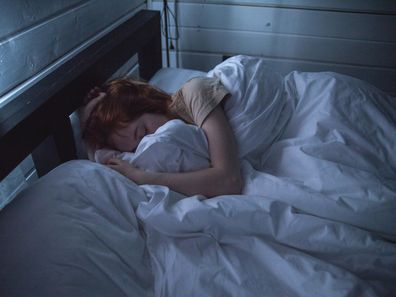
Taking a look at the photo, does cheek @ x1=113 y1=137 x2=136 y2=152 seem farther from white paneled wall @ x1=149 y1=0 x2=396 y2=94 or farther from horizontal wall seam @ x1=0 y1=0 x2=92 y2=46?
white paneled wall @ x1=149 y1=0 x2=396 y2=94

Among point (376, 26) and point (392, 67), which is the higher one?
point (376, 26)

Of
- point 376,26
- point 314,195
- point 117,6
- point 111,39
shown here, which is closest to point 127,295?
point 314,195

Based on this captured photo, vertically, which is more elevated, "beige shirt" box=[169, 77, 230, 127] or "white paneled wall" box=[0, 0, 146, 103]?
"white paneled wall" box=[0, 0, 146, 103]

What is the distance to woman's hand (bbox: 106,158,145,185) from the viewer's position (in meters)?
0.84

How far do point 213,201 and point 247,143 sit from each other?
0.87 ft

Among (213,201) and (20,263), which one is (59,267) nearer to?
(20,263)

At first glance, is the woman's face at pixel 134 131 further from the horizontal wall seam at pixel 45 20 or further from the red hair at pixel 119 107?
the horizontal wall seam at pixel 45 20

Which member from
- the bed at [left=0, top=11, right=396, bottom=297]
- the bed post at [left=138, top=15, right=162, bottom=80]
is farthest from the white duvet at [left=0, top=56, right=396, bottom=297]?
the bed post at [left=138, top=15, right=162, bottom=80]

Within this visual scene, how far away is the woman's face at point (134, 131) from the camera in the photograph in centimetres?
97

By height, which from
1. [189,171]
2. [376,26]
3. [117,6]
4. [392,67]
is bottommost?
[392,67]

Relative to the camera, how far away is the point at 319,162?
0.82 metres

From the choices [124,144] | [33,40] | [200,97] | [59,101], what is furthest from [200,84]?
[33,40]

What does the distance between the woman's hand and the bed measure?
0.03 metres

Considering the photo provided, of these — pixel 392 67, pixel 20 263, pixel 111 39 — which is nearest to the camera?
pixel 20 263
